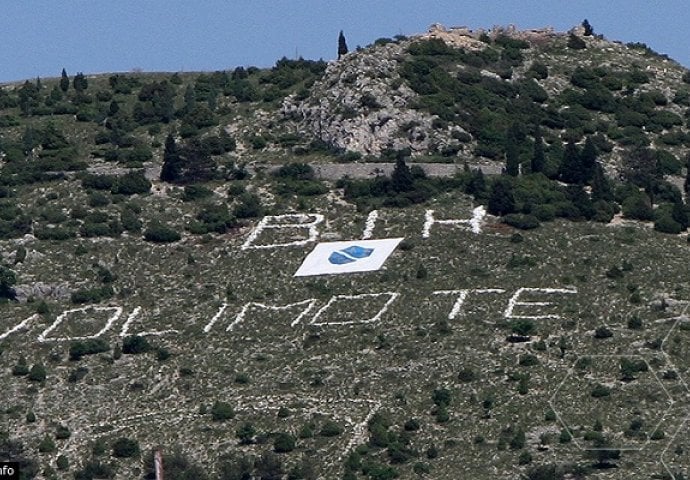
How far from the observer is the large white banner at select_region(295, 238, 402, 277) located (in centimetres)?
16912

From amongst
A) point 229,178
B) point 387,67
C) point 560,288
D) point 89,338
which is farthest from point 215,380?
point 387,67

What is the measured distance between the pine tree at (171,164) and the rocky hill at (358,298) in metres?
0.16

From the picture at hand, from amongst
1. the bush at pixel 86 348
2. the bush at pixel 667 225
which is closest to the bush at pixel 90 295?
the bush at pixel 86 348

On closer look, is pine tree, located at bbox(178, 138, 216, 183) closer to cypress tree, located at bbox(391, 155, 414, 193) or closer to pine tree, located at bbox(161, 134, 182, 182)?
pine tree, located at bbox(161, 134, 182, 182)

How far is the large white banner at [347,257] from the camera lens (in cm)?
16912

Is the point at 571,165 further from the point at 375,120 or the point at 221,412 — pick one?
the point at 221,412

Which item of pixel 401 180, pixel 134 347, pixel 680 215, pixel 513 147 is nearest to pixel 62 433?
pixel 134 347

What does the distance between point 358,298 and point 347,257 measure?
674 cm

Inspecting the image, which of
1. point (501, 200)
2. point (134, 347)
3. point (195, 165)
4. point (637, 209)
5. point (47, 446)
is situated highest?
point (501, 200)

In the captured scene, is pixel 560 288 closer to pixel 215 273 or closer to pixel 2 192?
pixel 215 273

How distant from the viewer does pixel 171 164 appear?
189 m

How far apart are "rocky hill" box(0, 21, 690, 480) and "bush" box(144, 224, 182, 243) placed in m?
0.15

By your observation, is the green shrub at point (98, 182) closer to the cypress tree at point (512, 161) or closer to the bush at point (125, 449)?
the cypress tree at point (512, 161)

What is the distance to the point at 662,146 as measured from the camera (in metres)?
197
